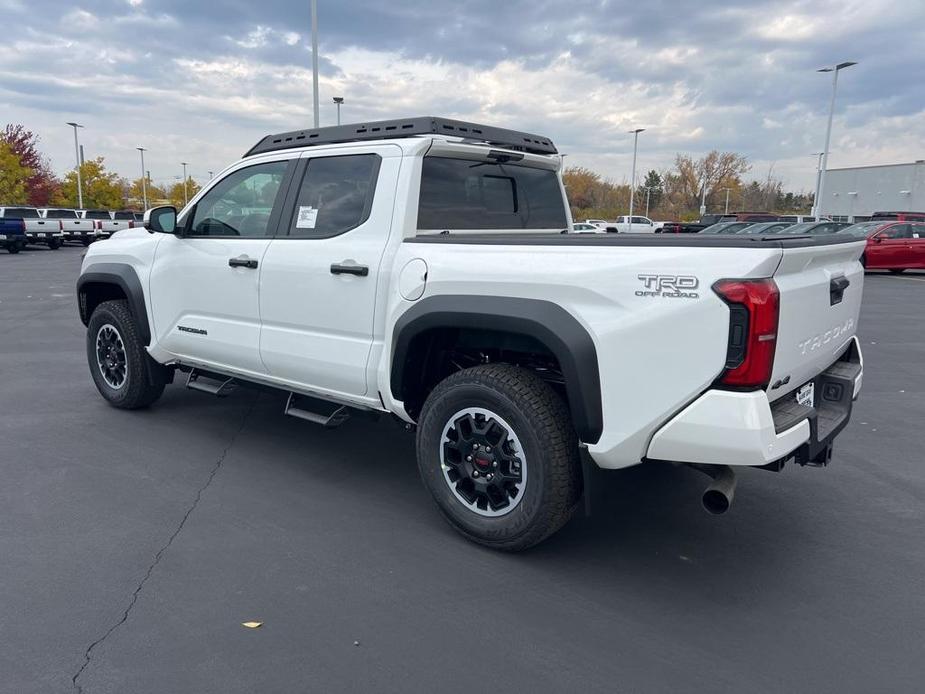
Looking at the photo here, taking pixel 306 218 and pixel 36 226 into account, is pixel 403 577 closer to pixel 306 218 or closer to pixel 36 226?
pixel 306 218

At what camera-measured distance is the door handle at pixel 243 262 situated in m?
4.56

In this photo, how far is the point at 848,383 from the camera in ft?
12.4

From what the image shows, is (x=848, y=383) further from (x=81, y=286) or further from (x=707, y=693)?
(x=81, y=286)

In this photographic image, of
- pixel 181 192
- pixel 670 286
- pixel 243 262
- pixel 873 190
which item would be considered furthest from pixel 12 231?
pixel 181 192

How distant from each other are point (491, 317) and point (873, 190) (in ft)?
215

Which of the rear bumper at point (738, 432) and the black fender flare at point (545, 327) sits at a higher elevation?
the black fender flare at point (545, 327)

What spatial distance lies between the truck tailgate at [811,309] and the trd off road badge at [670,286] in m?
0.33

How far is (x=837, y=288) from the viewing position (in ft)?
11.2

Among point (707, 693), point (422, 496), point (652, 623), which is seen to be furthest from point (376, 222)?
point (707, 693)

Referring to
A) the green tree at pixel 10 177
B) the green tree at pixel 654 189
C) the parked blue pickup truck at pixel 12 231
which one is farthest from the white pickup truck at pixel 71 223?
the green tree at pixel 654 189

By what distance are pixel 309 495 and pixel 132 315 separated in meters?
2.42

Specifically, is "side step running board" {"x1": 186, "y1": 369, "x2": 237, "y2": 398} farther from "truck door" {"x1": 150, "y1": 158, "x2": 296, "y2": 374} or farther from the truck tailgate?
the truck tailgate

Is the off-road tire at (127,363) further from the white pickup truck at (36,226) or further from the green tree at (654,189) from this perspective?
the green tree at (654,189)

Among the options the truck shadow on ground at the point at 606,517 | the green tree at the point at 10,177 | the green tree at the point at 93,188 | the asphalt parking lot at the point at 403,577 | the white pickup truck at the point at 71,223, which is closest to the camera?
the asphalt parking lot at the point at 403,577
